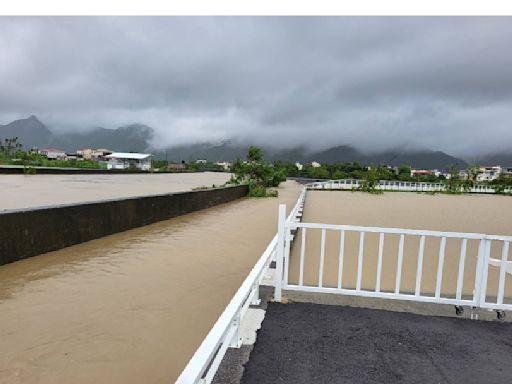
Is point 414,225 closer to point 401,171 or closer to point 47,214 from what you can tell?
point 47,214

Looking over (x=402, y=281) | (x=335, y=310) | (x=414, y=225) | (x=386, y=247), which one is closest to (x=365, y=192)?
(x=414, y=225)

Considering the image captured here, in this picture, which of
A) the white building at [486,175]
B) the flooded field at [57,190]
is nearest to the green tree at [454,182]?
the white building at [486,175]

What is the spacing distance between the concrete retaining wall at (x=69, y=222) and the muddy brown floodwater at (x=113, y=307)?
0.20 m

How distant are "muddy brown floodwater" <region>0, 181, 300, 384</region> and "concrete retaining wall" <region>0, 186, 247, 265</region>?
7.8 inches

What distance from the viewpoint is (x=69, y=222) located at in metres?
6.95

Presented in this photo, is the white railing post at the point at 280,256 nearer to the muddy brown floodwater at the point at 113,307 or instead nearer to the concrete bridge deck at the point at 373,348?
the concrete bridge deck at the point at 373,348

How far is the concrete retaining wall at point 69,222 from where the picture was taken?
563 centimetres

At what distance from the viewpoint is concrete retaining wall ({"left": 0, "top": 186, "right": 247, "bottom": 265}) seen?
5.63m

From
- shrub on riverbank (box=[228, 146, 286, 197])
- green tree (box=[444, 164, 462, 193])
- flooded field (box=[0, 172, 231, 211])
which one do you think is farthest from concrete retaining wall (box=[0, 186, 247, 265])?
green tree (box=[444, 164, 462, 193])

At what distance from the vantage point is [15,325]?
3.73 m

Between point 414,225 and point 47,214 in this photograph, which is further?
point 414,225

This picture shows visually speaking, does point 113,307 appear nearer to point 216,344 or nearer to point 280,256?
point 280,256

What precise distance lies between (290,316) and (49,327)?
245cm

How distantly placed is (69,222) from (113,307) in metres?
3.42
